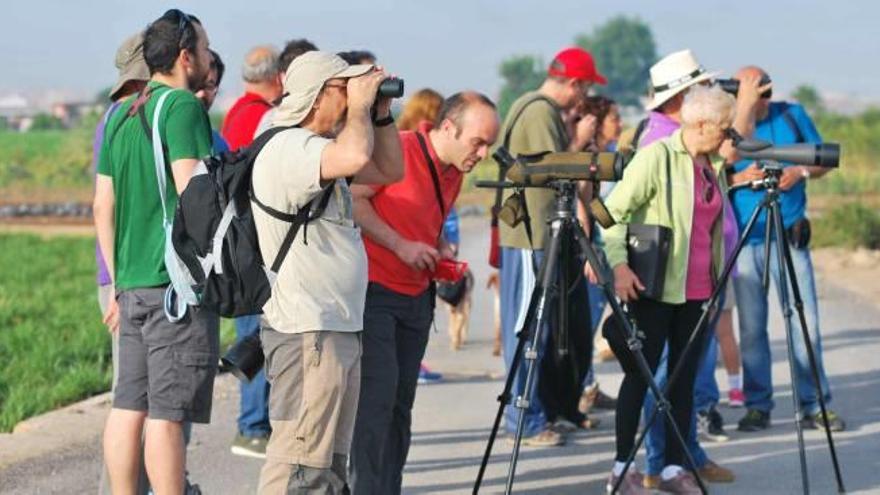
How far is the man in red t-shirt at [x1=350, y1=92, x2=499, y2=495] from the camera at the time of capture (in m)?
6.30

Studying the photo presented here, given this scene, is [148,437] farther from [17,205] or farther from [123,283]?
[17,205]

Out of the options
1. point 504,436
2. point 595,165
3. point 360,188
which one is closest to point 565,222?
point 595,165

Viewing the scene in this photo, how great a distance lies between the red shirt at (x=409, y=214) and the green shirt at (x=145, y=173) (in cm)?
85

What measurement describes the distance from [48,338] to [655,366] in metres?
6.38

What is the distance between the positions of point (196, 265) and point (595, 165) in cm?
176

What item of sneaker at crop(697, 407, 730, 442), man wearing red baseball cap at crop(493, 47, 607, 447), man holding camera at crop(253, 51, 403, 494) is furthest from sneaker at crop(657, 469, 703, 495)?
man holding camera at crop(253, 51, 403, 494)

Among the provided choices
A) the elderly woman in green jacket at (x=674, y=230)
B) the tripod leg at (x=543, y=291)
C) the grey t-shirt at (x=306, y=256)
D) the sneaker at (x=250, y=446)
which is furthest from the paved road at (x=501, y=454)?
the grey t-shirt at (x=306, y=256)

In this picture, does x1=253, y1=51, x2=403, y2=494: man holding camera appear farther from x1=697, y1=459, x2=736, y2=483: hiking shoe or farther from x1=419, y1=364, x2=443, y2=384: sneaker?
x1=419, y1=364, x2=443, y2=384: sneaker

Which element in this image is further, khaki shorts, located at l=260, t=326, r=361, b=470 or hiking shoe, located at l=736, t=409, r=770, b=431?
hiking shoe, located at l=736, t=409, r=770, b=431

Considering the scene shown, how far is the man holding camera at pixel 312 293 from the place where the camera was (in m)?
5.08

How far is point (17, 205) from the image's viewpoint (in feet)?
116

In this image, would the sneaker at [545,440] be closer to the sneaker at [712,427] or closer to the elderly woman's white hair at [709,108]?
the sneaker at [712,427]

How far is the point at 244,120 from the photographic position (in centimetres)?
816

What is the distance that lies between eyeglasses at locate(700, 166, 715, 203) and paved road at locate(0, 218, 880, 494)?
1340 mm
